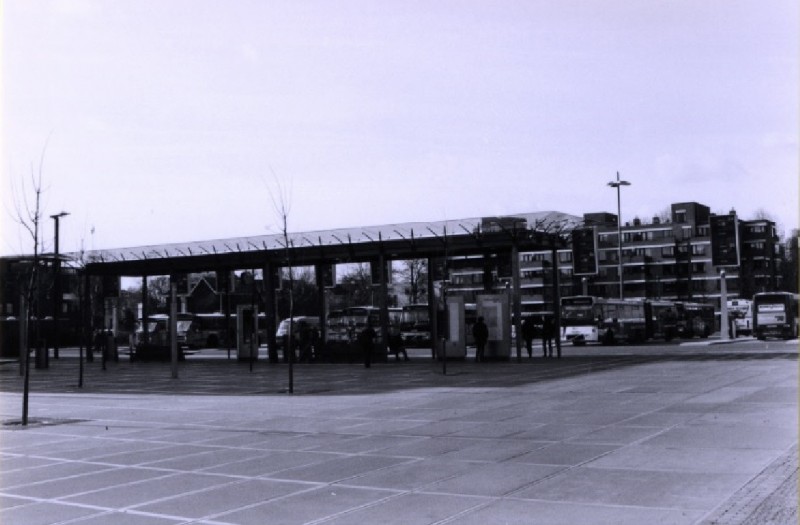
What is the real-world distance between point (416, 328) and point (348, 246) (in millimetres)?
24550

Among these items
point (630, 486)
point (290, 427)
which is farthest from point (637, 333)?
point (630, 486)

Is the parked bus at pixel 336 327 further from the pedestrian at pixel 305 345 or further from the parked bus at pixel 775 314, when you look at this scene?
the parked bus at pixel 775 314

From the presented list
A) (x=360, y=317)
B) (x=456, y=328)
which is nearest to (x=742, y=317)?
(x=360, y=317)

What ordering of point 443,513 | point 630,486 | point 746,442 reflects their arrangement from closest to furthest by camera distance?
point 443,513 → point 630,486 → point 746,442

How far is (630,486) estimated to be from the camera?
8.55 m

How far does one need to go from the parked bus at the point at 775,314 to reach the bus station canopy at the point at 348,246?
84.4 feet

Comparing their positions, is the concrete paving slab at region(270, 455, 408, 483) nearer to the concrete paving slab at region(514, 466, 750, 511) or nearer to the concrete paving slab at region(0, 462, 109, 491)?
the concrete paving slab at region(514, 466, 750, 511)

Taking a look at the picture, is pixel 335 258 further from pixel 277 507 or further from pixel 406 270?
pixel 406 270

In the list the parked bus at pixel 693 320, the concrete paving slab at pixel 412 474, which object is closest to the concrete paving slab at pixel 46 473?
the concrete paving slab at pixel 412 474

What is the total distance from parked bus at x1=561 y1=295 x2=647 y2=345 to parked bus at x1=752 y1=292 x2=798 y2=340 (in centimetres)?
761

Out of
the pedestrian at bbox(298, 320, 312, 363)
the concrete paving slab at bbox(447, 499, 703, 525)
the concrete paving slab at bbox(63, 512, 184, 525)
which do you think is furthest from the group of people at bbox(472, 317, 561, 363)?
the concrete paving slab at bbox(63, 512, 184, 525)

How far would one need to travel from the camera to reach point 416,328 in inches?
2361

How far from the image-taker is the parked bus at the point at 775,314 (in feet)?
177

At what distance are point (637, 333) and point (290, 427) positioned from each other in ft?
151
